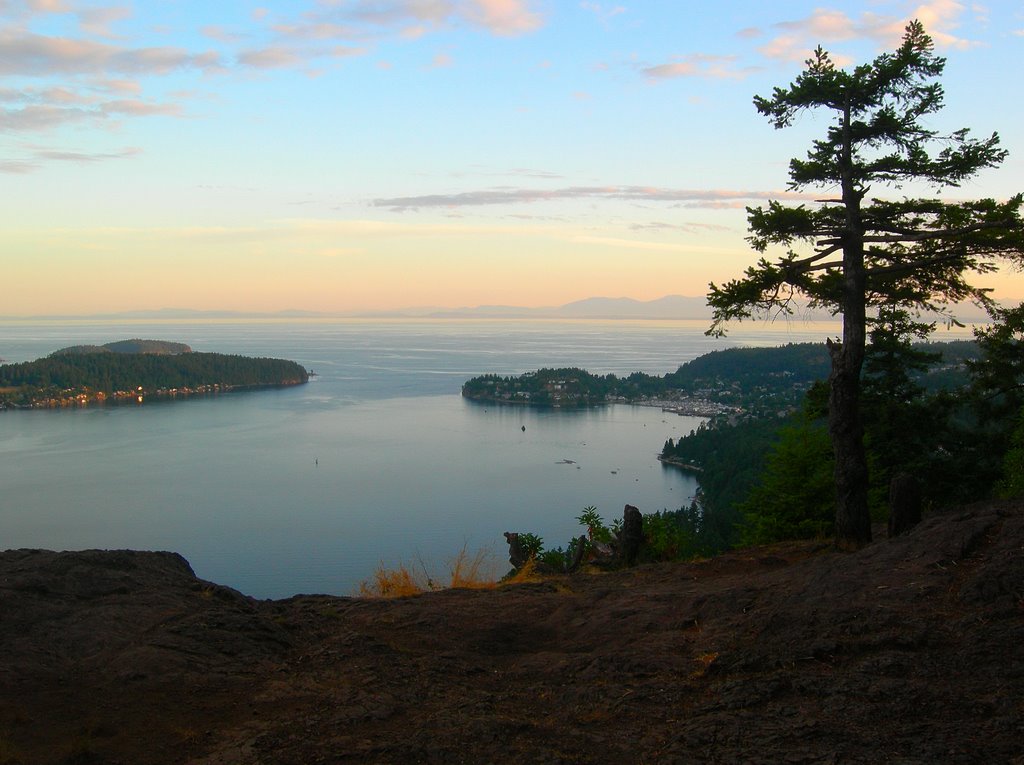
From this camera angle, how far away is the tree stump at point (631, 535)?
31.0ft

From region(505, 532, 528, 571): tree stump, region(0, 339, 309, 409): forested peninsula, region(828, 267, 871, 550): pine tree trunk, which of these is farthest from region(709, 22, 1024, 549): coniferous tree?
region(0, 339, 309, 409): forested peninsula

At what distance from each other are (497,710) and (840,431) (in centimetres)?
560

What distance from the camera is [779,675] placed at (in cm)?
432

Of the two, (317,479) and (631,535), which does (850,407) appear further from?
(317,479)

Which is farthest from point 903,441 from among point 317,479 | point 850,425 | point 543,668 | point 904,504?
point 317,479

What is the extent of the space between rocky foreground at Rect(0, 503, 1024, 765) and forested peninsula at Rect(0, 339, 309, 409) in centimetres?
8232

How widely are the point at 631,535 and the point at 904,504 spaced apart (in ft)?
10.4

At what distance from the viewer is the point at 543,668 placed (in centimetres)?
513

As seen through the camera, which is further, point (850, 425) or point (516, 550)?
point (516, 550)

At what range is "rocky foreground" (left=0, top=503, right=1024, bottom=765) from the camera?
373cm

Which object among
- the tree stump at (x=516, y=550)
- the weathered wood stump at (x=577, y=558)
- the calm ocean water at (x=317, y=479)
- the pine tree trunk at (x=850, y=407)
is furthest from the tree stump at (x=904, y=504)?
the calm ocean water at (x=317, y=479)

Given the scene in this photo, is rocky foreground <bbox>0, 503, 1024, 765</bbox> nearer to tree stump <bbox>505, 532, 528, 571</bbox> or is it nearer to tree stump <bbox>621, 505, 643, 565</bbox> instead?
tree stump <bbox>621, 505, 643, 565</bbox>

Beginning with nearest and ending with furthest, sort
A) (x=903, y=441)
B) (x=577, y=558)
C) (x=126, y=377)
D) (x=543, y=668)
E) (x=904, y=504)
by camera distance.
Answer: (x=543, y=668) → (x=904, y=504) → (x=577, y=558) → (x=903, y=441) → (x=126, y=377)

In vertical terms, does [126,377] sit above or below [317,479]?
above
